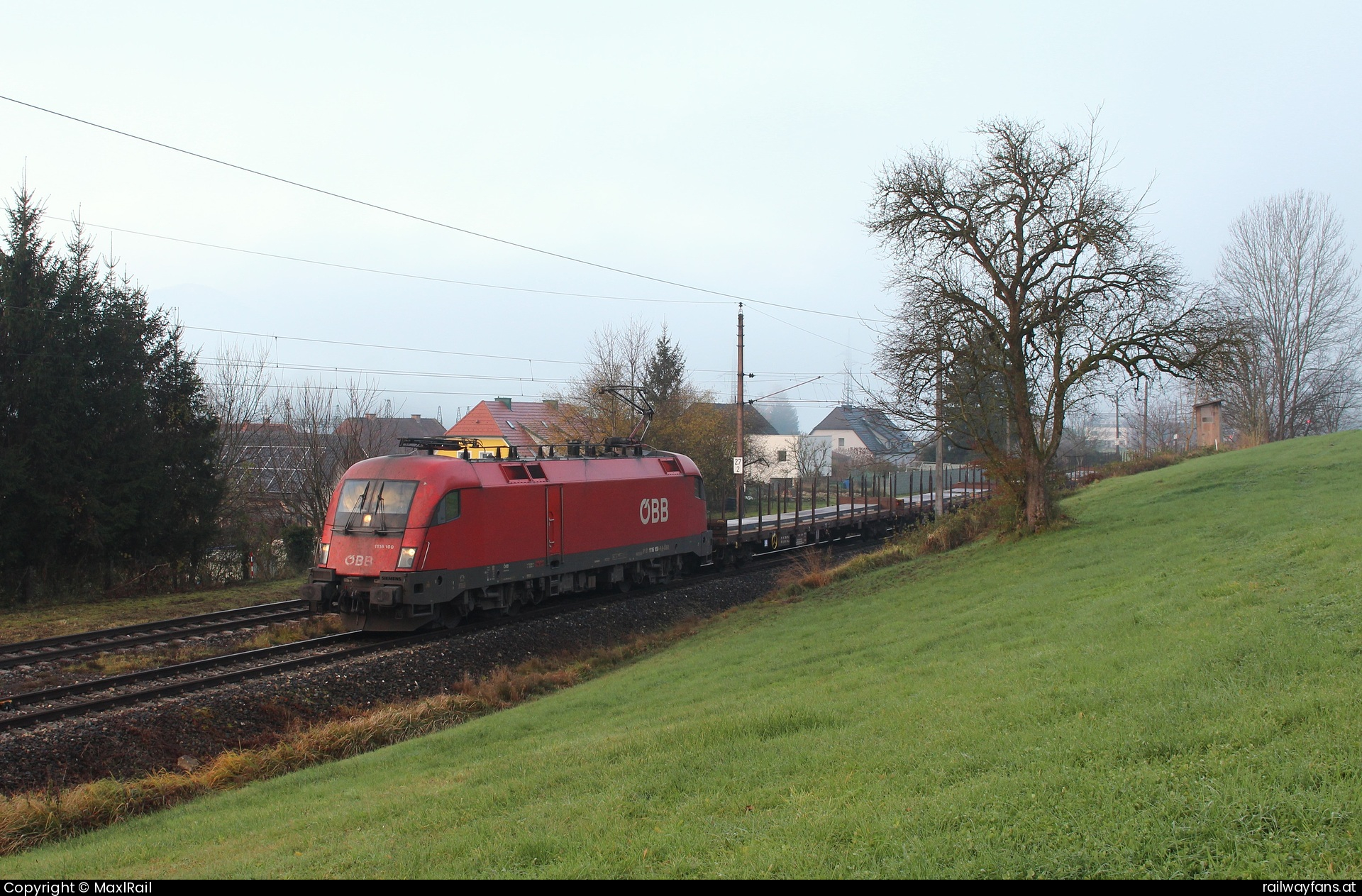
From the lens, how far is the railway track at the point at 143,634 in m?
13.1

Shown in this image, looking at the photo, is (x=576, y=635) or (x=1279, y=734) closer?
(x=1279, y=734)

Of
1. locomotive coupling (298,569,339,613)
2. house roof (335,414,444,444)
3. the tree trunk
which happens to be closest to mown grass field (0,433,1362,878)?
locomotive coupling (298,569,339,613)

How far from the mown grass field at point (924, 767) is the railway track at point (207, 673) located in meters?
3.26

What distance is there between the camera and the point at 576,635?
16344 millimetres

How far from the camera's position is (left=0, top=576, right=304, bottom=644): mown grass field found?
50.7 feet

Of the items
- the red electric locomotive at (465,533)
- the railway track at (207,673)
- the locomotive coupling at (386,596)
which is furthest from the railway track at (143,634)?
the locomotive coupling at (386,596)

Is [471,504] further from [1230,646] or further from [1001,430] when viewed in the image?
[1001,430]

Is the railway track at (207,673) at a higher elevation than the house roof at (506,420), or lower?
lower

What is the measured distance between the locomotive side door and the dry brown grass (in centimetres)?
302

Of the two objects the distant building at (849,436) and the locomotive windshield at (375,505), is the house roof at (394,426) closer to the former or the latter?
the locomotive windshield at (375,505)

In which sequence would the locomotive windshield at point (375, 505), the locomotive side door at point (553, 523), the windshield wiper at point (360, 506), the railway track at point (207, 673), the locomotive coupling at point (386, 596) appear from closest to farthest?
the railway track at point (207, 673), the locomotive coupling at point (386, 596), the locomotive windshield at point (375, 505), the windshield wiper at point (360, 506), the locomotive side door at point (553, 523)

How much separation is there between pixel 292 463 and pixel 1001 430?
27245 millimetres

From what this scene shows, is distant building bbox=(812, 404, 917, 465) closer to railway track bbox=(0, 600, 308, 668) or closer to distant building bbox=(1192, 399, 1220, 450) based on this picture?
distant building bbox=(1192, 399, 1220, 450)

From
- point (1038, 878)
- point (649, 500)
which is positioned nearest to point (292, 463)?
point (649, 500)
